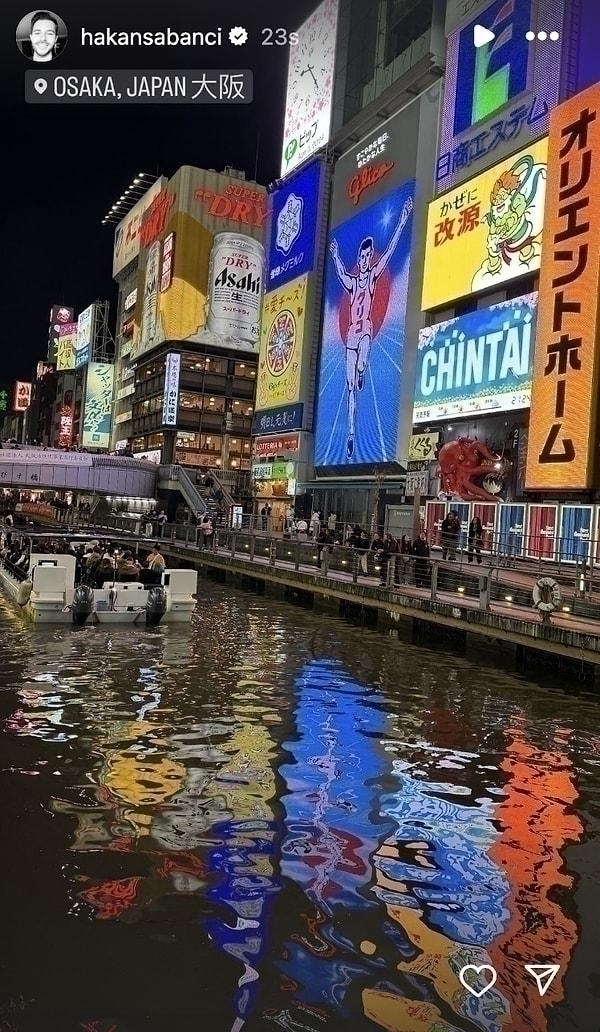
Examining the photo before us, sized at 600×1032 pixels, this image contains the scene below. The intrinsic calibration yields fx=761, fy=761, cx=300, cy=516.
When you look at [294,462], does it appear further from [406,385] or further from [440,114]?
[440,114]

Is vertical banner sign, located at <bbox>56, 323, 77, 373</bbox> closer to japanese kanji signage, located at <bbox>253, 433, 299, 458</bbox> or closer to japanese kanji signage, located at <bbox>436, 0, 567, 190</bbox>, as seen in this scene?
japanese kanji signage, located at <bbox>253, 433, 299, 458</bbox>

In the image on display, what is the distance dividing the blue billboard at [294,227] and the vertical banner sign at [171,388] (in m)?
23.0

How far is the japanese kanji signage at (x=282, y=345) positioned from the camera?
67.8 metres

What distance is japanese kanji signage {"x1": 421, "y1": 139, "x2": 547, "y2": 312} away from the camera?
39969 millimetres

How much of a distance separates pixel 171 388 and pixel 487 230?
57.2 m

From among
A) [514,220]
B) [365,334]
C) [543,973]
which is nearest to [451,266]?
[514,220]

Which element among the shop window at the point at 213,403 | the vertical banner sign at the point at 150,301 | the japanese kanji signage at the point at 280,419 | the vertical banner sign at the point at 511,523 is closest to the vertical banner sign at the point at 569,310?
the vertical banner sign at the point at 511,523

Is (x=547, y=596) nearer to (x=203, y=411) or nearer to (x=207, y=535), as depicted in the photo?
(x=207, y=535)

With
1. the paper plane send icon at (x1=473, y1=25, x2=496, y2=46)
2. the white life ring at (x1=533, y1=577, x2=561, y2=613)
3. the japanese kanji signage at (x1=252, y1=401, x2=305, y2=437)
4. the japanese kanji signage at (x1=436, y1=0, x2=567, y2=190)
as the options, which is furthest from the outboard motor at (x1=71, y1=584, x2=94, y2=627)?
the japanese kanji signage at (x1=252, y1=401, x2=305, y2=437)

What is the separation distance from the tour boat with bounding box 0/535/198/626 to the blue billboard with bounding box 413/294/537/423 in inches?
944

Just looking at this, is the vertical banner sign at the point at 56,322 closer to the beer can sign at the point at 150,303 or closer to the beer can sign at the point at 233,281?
the beer can sign at the point at 150,303

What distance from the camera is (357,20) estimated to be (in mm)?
66812

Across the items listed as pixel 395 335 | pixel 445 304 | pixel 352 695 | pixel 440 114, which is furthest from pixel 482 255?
pixel 352 695

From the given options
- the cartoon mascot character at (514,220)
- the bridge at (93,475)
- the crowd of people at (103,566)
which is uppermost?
the cartoon mascot character at (514,220)
